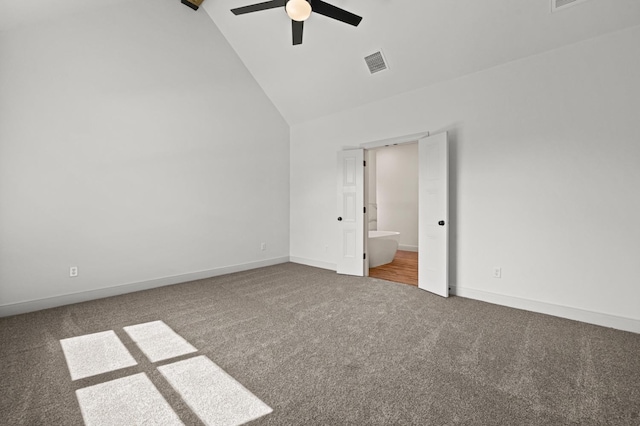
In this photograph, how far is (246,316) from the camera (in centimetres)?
311

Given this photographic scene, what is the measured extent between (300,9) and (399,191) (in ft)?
19.0

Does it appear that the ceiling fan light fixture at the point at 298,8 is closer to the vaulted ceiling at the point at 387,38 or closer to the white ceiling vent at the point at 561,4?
the vaulted ceiling at the point at 387,38

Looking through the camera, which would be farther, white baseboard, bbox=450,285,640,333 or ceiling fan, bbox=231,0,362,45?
white baseboard, bbox=450,285,640,333

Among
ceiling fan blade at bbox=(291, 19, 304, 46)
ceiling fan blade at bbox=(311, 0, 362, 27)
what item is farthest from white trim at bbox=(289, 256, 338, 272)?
ceiling fan blade at bbox=(311, 0, 362, 27)

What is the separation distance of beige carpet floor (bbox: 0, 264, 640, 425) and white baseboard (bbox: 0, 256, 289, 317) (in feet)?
0.45

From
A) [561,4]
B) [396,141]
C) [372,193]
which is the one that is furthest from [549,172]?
[372,193]

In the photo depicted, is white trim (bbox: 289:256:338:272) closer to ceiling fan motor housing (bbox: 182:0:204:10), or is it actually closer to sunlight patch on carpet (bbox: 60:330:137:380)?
sunlight patch on carpet (bbox: 60:330:137:380)

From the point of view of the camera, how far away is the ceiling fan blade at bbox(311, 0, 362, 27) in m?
2.63

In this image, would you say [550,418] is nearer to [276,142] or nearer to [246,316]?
[246,316]

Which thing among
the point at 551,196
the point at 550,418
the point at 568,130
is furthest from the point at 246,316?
the point at 568,130

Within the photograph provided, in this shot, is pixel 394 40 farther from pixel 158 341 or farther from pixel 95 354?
pixel 95 354

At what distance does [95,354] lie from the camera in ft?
7.58

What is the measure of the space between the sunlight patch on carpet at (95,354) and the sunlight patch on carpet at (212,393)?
396 mm

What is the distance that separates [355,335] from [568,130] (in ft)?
9.83
